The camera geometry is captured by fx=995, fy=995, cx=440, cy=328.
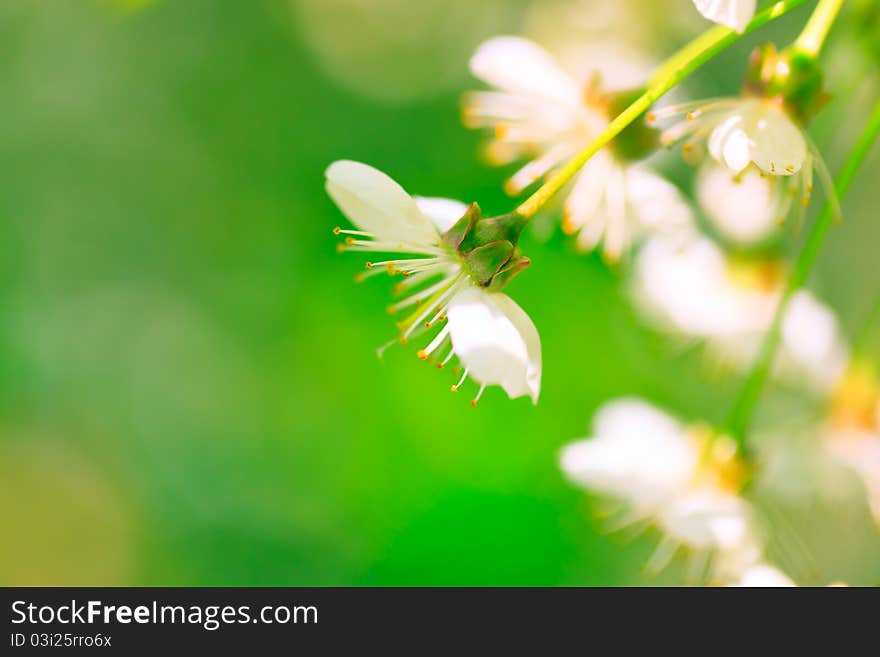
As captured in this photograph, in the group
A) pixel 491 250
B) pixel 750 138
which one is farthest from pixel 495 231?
pixel 750 138

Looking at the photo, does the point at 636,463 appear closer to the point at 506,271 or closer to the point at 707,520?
the point at 707,520

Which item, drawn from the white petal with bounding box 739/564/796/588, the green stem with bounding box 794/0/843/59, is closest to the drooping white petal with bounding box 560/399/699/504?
the white petal with bounding box 739/564/796/588

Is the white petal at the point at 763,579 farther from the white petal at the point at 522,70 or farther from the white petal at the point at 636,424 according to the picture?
the white petal at the point at 522,70

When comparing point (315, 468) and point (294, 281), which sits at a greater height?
point (294, 281)

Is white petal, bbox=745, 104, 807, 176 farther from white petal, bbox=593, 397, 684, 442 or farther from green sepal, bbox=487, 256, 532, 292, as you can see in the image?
white petal, bbox=593, 397, 684, 442

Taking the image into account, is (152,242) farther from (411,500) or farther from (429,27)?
(411,500)
